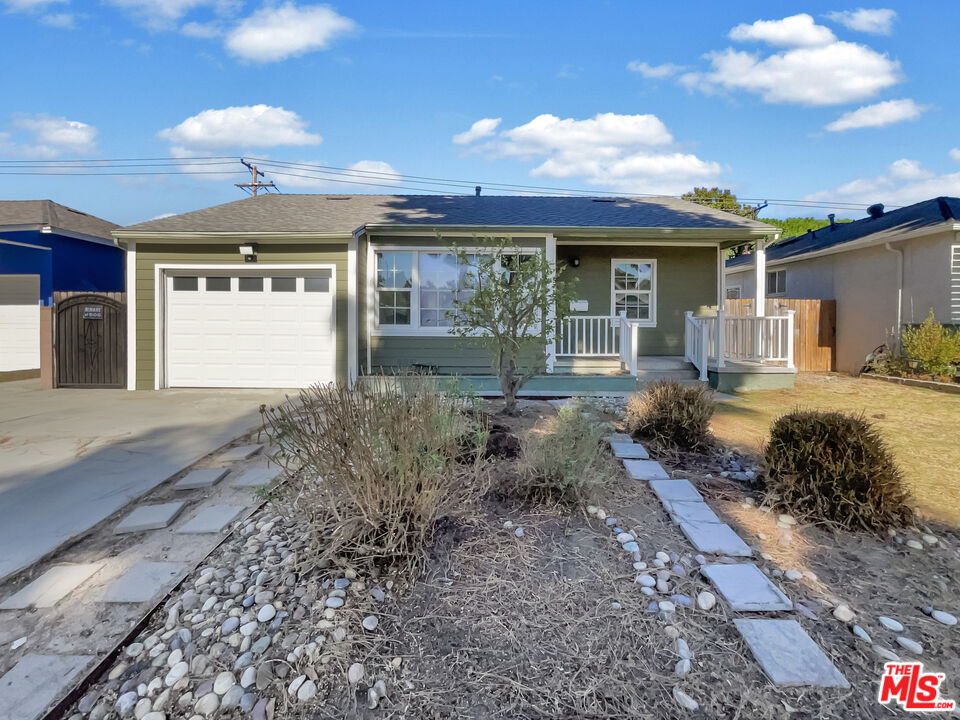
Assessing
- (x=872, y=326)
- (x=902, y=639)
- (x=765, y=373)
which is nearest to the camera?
(x=902, y=639)

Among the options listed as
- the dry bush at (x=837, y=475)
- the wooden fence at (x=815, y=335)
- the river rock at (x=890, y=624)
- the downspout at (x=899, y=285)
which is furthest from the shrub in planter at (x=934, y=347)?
the river rock at (x=890, y=624)

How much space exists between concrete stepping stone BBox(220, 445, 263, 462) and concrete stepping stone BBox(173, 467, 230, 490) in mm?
311

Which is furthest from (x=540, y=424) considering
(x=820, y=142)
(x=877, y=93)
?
(x=877, y=93)

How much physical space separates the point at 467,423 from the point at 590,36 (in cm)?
969

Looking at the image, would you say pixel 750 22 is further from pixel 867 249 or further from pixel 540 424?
pixel 540 424

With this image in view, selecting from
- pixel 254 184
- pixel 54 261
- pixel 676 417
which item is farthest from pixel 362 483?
pixel 254 184

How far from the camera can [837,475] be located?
3020 millimetres

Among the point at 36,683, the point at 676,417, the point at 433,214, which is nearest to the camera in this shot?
the point at 36,683

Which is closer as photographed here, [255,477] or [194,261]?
[255,477]

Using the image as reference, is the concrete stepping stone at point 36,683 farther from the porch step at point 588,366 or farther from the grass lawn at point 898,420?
the porch step at point 588,366

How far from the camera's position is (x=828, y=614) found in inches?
83.5

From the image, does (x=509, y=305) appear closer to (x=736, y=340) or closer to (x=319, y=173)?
(x=736, y=340)

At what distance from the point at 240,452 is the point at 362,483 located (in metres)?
2.79

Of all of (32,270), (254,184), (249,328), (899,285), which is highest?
(254,184)
